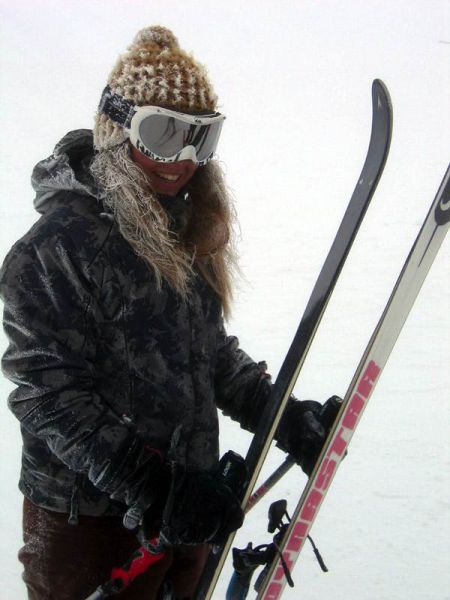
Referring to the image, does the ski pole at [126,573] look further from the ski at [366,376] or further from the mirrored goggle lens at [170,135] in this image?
the mirrored goggle lens at [170,135]

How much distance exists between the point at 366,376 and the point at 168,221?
0.68m

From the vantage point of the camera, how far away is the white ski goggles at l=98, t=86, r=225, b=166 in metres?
1.74

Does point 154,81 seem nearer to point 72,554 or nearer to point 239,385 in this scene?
point 239,385

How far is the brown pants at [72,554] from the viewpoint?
74.1 inches

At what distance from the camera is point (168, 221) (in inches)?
72.4

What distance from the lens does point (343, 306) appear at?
6.25 meters

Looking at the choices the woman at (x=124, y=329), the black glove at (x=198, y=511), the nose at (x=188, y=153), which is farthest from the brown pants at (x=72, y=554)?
the nose at (x=188, y=153)

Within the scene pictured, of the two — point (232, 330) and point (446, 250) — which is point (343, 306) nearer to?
point (232, 330)

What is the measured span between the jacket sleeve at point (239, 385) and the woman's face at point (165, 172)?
1.43 ft

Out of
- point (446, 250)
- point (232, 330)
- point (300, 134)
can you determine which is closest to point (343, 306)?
point (232, 330)

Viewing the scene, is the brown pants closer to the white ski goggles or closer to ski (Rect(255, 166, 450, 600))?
ski (Rect(255, 166, 450, 600))

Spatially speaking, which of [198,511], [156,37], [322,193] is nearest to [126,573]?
[198,511]

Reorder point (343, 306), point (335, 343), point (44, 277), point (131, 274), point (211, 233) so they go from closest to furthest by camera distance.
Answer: point (44, 277) < point (131, 274) < point (211, 233) < point (335, 343) < point (343, 306)

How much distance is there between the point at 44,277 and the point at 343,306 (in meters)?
4.79
